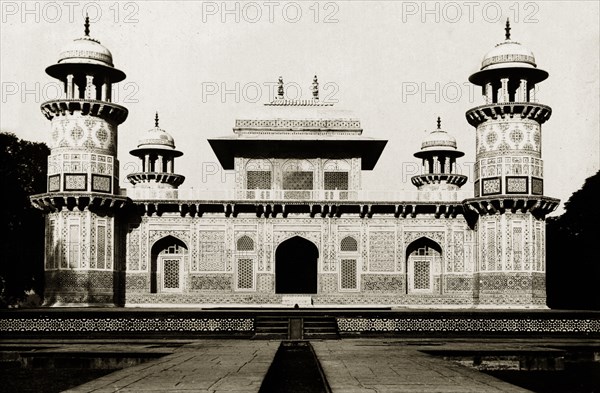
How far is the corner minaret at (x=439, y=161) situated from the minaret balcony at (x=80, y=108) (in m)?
17.5

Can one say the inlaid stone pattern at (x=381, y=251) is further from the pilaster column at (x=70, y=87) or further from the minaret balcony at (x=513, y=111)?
the pilaster column at (x=70, y=87)

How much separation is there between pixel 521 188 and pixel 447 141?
12.5 m

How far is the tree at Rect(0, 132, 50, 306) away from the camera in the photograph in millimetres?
36125

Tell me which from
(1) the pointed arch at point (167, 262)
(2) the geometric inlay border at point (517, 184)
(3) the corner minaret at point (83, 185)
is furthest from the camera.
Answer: (1) the pointed arch at point (167, 262)

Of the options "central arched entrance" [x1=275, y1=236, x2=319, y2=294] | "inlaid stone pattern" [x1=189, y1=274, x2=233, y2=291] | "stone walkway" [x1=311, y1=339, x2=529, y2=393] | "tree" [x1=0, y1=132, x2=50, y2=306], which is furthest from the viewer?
"tree" [x1=0, y1=132, x2=50, y2=306]

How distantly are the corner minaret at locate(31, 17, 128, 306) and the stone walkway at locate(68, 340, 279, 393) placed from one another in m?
18.4

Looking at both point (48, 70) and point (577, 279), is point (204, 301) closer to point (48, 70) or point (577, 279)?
point (48, 70)

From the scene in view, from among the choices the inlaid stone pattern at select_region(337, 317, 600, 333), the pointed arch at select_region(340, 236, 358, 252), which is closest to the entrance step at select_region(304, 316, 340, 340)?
the inlaid stone pattern at select_region(337, 317, 600, 333)

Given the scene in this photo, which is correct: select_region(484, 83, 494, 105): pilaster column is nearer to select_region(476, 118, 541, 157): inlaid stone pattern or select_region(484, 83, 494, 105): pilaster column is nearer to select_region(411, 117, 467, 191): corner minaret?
select_region(476, 118, 541, 157): inlaid stone pattern

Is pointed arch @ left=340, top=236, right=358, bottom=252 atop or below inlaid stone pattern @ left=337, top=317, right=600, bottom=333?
atop

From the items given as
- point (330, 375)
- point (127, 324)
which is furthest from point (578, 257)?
point (330, 375)

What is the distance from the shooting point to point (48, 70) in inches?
1228

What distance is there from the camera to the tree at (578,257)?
40.0 m

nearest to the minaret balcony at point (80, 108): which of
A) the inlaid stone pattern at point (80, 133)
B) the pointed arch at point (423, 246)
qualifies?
the inlaid stone pattern at point (80, 133)
